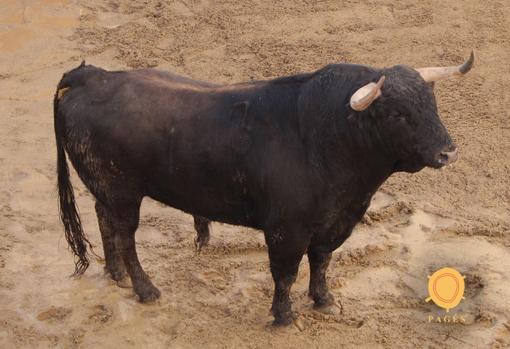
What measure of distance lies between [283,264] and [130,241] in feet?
4.02

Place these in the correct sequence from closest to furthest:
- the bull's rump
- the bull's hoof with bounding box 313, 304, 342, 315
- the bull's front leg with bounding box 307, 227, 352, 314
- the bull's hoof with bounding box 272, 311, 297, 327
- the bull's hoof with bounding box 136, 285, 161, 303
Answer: the bull's rump → the bull's front leg with bounding box 307, 227, 352, 314 → the bull's hoof with bounding box 272, 311, 297, 327 → the bull's hoof with bounding box 313, 304, 342, 315 → the bull's hoof with bounding box 136, 285, 161, 303

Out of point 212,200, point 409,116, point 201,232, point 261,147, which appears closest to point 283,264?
point 212,200

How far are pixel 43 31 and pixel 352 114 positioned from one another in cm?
702

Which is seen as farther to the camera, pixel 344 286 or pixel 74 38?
pixel 74 38

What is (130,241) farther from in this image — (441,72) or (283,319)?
(441,72)

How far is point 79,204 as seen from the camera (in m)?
7.23

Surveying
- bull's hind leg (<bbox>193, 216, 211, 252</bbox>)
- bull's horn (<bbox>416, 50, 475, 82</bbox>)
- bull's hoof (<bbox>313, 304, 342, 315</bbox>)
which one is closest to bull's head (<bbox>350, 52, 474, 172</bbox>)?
bull's horn (<bbox>416, 50, 475, 82</bbox>)

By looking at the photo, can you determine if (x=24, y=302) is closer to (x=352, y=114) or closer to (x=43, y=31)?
(x=352, y=114)

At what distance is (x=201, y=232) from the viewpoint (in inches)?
251

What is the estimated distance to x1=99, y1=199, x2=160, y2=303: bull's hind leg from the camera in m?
5.66

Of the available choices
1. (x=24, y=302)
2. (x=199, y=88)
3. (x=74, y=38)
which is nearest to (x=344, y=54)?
(x=74, y=38)

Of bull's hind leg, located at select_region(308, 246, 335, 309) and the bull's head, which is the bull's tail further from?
the bull's head

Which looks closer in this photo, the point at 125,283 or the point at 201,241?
the point at 125,283

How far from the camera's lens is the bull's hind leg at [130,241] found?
18.6ft
